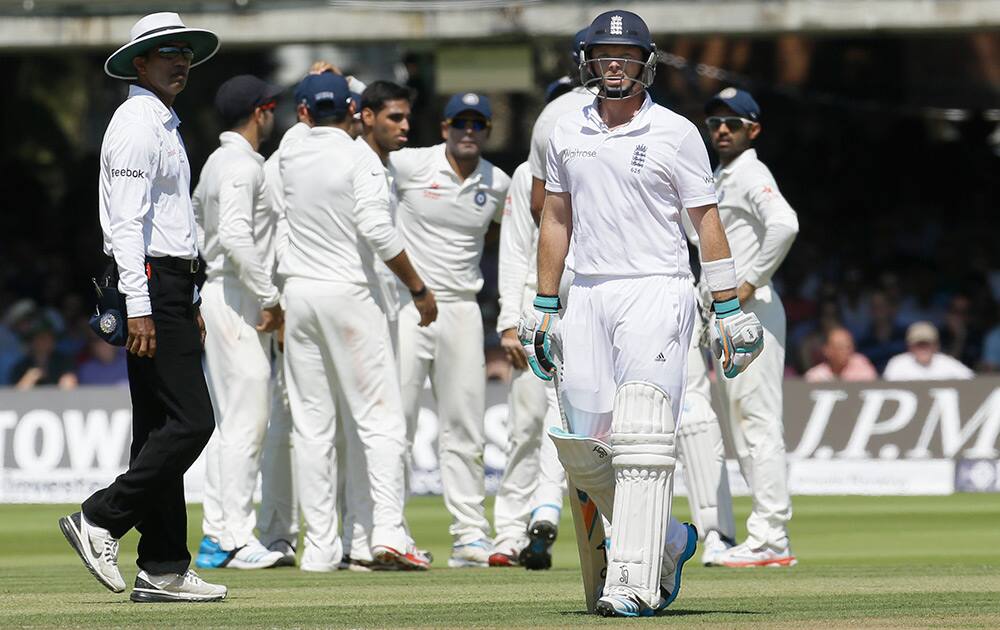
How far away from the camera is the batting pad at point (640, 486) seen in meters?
6.17

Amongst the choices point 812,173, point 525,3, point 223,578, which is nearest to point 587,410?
point 223,578

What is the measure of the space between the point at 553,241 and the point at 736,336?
2.49 ft

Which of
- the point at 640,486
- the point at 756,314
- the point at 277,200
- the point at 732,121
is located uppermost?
the point at 732,121

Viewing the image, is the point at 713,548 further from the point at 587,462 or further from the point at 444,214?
the point at 587,462

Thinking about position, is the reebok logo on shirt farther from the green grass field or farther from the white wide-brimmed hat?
the green grass field

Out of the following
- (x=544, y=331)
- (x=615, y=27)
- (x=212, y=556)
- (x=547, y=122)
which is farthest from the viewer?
(x=212, y=556)

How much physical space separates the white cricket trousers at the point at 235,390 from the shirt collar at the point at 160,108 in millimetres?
2428

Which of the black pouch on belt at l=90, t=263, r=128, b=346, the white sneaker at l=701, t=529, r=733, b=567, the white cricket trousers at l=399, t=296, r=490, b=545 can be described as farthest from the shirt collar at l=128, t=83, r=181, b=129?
the white sneaker at l=701, t=529, r=733, b=567

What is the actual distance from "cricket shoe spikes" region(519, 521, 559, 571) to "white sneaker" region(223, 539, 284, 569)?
1.29 m

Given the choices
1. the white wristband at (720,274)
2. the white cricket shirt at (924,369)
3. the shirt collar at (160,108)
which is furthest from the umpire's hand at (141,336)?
the white cricket shirt at (924,369)

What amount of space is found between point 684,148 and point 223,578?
343cm

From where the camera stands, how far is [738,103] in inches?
369

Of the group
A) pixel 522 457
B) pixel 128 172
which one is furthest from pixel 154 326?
pixel 522 457

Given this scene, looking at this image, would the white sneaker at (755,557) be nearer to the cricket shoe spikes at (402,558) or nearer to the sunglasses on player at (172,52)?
the cricket shoe spikes at (402,558)
